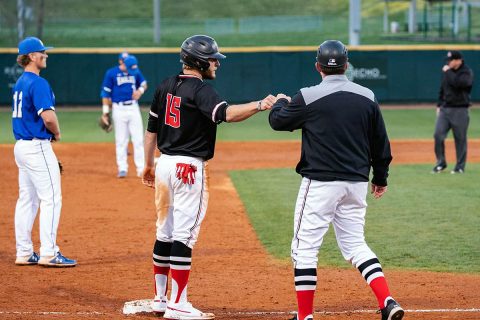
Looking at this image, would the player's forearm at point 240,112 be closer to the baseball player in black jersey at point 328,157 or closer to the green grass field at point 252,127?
the baseball player in black jersey at point 328,157

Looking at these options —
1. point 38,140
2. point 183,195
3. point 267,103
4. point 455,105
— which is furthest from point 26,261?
point 455,105

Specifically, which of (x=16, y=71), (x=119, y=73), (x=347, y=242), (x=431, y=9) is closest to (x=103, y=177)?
(x=119, y=73)

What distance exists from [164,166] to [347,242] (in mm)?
1483

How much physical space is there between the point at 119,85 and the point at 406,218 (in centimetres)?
588

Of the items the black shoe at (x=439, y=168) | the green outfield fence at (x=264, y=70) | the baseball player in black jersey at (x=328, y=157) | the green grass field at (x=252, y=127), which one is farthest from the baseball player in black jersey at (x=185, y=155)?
the green outfield fence at (x=264, y=70)

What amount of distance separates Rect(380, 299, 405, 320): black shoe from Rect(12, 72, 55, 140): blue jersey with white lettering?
3.84 m

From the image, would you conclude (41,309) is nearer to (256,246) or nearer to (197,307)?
(197,307)

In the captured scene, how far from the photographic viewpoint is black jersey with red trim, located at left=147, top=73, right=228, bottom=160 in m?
6.76

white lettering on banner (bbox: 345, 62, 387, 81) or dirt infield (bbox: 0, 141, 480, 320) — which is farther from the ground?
white lettering on banner (bbox: 345, 62, 387, 81)

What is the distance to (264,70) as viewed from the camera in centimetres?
2923

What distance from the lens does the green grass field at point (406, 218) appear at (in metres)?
9.40

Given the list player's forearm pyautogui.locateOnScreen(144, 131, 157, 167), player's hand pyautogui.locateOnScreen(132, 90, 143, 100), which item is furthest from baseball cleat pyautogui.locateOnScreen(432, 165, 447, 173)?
player's forearm pyautogui.locateOnScreen(144, 131, 157, 167)

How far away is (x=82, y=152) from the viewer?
62.7 ft

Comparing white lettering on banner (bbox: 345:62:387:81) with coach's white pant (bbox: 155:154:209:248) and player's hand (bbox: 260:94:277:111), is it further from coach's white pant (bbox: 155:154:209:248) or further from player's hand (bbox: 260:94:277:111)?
player's hand (bbox: 260:94:277:111)
